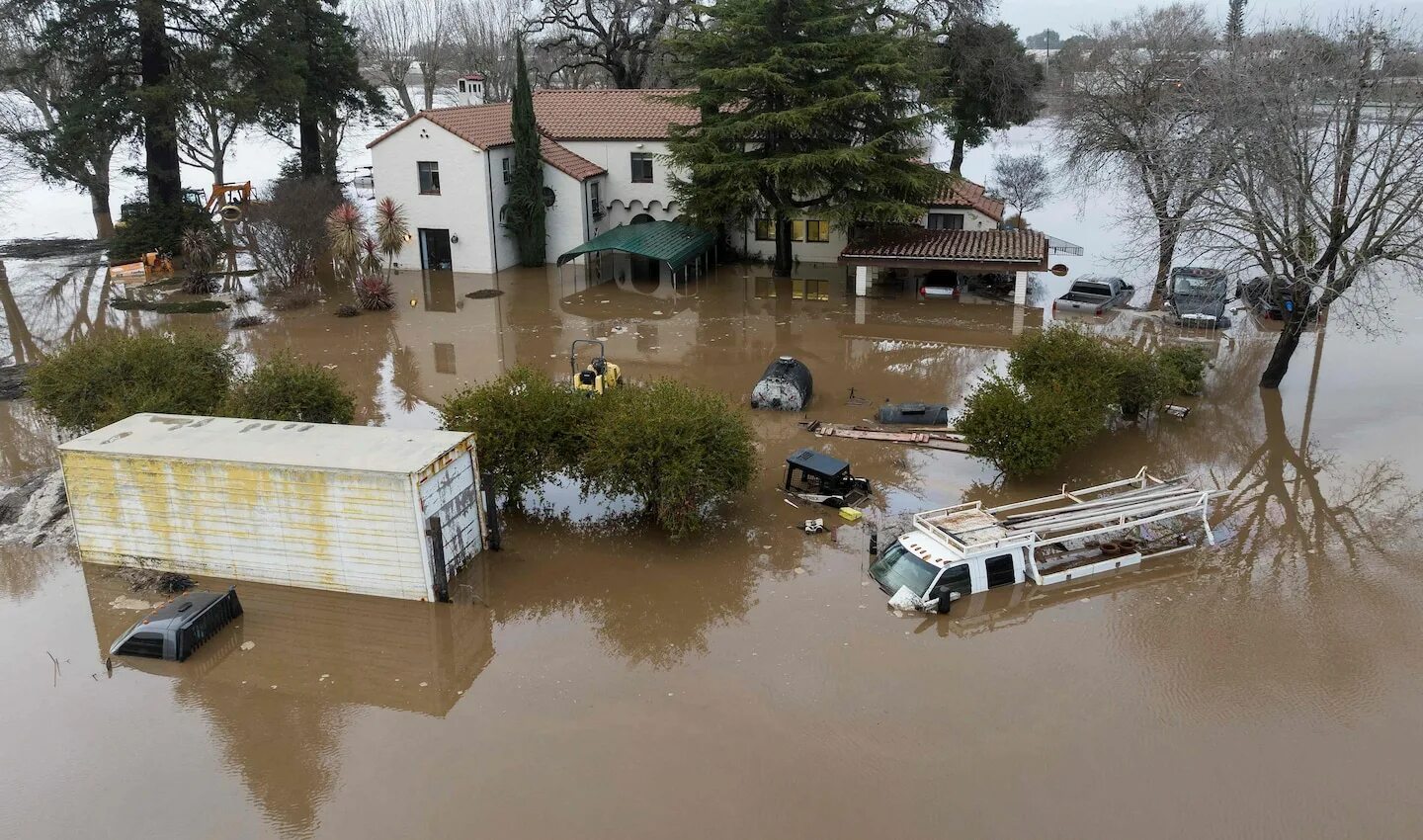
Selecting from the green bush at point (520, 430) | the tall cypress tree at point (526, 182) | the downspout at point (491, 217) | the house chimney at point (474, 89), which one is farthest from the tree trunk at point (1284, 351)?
the house chimney at point (474, 89)

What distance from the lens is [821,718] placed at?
1148cm

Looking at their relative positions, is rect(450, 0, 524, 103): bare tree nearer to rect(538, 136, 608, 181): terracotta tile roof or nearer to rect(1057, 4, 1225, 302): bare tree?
rect(538, 136, 608, 181): terracotta tile roof

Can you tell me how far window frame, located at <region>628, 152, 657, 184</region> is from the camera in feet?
125

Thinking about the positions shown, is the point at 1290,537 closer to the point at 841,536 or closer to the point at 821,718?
the point at 841,536

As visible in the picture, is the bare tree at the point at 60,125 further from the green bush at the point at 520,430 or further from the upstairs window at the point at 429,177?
the green bush at the point at 520,430

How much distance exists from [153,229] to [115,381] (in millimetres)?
23576

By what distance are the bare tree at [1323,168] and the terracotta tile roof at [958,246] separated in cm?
835

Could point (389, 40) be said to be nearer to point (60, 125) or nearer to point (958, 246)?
point (60, 125)

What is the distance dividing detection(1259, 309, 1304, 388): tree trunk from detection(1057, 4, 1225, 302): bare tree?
323cm

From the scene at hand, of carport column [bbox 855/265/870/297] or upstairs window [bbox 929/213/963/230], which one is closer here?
carport column [bbox 855/265/870/297]

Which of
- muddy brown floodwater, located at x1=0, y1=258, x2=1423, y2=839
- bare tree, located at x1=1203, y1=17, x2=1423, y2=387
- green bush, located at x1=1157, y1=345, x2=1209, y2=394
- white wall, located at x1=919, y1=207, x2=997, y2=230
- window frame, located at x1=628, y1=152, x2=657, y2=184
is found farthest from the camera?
window frame, located at x1=628, y1=152, x2=657, y2=184

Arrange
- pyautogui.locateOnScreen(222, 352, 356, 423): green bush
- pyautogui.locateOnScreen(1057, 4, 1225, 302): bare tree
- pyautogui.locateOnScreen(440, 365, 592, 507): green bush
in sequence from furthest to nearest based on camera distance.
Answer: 1. pyautogui.locateOnScreen(1057, 4, 1225, 302): bare tree
2. pyautogui.locateOnScreen(222, 352, 356, 423): green bush
3. pyautogui.locateOnScreen(440, 365, 592, 507): green bush

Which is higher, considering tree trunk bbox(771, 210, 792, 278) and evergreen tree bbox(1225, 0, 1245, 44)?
evergreen tree bbox(1225, 0, 1245, 44)

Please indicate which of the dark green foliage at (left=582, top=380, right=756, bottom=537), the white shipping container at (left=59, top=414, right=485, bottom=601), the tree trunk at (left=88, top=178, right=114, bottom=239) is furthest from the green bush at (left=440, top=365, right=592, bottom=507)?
the tree trunk at (left=88, top=178, right=114, bottom=239)
